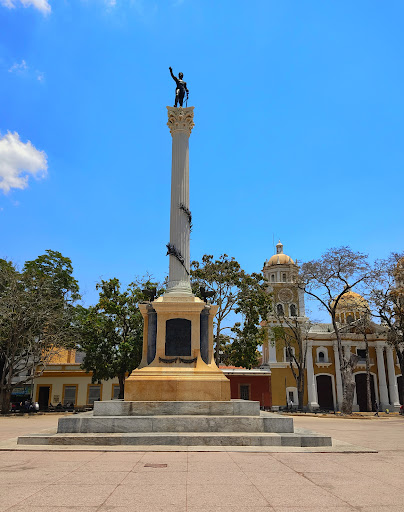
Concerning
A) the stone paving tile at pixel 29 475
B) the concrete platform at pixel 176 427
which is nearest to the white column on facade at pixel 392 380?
the concrete platform at pixel 176 427

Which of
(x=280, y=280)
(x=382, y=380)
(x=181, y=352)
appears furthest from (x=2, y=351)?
(x=382, y=380)

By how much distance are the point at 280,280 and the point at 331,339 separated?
854cm

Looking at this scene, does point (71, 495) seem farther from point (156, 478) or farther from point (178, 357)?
point (178, 357)

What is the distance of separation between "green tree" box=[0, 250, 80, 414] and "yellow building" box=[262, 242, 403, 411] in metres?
22.5

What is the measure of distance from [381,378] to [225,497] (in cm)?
4751

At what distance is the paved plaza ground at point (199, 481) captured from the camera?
191 inches

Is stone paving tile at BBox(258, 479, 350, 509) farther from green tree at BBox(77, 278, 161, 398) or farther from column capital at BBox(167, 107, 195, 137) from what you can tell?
green tree at BBox(77, 278, 161, 398)

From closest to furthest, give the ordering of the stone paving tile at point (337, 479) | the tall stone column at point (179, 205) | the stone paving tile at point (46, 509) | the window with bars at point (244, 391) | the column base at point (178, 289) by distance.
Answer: the stone paving tile at point (46, 509) < the stone paving tile at point (337, 479) < the column base at point (178, 289) < the tall stone column at point (179, 205) < the window with bars at point (244, 391)

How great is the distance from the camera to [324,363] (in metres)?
47.5

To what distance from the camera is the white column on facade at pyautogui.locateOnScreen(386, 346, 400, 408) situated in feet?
152

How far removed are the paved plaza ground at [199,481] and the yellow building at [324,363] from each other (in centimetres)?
3785

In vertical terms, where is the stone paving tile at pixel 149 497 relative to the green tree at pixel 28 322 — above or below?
below

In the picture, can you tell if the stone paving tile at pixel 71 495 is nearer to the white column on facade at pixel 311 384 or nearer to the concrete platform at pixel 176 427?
the concrete platform at pixel 176 427

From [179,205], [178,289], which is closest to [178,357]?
[178,289]
